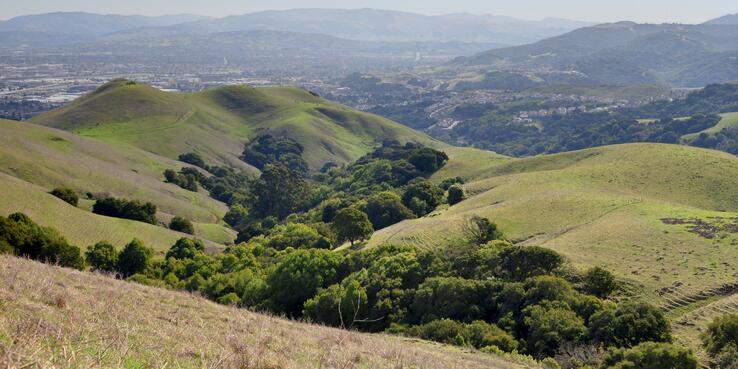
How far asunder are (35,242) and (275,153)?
111458 millimetres

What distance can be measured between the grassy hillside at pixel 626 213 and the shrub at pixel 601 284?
6.42 feet

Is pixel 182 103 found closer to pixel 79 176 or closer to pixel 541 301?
pixel 79 176

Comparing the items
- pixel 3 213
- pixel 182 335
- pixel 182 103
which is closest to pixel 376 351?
pixel 182 335

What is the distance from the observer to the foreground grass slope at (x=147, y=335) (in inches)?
372

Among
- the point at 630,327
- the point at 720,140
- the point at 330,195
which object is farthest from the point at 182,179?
the point at 720,140

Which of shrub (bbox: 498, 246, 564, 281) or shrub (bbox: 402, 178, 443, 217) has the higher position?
shrub (bbox: 498, 246, 564, 281)

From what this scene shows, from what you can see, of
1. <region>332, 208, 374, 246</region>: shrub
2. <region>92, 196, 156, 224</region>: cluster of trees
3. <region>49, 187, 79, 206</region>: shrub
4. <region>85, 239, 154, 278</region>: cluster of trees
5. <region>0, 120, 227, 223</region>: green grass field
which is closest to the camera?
<region>85, 239, 154, 278</region>: cluster of trees

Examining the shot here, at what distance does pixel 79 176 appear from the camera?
85062mm

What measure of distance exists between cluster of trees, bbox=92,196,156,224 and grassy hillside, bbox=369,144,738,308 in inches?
1324

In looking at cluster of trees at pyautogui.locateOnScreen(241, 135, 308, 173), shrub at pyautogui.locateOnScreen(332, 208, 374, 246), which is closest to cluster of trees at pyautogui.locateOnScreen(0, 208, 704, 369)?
shrub at pyautogui.locateOnScreen(332, 208, 374, 246)

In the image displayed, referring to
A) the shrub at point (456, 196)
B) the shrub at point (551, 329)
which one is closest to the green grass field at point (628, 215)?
the shrub at point (456, 196)

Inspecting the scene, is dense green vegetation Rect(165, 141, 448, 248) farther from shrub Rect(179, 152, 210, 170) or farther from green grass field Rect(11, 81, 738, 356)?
green grass field Rect(11, 81, 738, 356)

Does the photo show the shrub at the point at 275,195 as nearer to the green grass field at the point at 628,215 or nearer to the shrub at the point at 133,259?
the green grass field at the point at 628,215

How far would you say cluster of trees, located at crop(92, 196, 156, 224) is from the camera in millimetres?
72500
